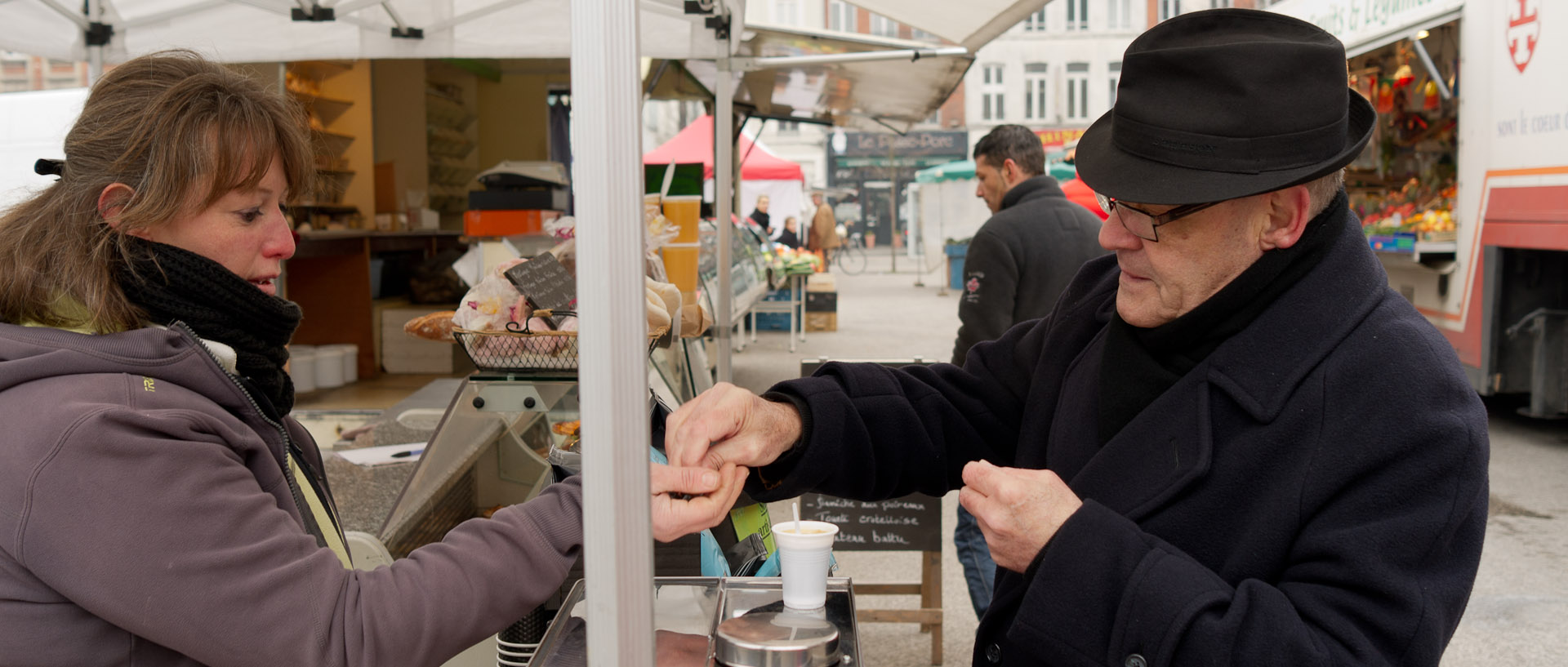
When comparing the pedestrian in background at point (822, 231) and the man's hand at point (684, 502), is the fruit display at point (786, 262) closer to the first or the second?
the pedestrian in background at point (822, 231)

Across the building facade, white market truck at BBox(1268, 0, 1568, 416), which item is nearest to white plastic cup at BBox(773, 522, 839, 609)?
white market truck at BBox(1268, 0, 1568, 416)

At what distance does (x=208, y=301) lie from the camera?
1537 millimetres

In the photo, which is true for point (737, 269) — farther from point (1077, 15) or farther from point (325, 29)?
point (1077, 15)

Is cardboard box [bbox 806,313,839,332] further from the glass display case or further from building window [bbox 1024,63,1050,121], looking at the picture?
building window [bbox 1024,63,1050,121]

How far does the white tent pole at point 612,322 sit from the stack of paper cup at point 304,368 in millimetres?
6980

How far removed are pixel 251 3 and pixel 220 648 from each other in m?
3.64

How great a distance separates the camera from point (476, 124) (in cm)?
1227

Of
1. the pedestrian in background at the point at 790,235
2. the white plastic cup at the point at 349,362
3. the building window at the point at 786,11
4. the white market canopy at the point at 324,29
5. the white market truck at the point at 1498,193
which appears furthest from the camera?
the building window at the point at 786,11

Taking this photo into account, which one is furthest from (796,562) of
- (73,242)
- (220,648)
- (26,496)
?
(73,242)

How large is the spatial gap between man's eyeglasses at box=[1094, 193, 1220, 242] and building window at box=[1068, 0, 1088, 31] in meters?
36.9

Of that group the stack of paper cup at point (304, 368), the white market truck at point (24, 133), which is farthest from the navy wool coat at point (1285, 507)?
the stack of paper cup at point (304, 368)

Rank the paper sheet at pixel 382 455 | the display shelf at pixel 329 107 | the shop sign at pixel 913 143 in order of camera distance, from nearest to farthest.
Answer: the paper sheet at pixel 382 455, the display shelf at pixel 329 107, the shop sign at pixel 913 143

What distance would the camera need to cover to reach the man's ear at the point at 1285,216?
1482mm

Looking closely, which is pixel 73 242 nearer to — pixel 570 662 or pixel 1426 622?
A: pixel 570 662
